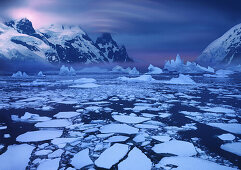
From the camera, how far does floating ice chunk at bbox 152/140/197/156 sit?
10.8ft

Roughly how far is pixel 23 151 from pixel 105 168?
1615 mm

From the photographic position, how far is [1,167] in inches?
109

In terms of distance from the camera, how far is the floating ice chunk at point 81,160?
285 cm

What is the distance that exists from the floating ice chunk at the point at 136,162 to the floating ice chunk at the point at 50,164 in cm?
96

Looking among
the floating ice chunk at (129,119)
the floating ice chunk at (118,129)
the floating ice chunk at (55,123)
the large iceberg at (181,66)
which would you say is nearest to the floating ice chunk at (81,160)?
the floating ice chunk at (118,129)

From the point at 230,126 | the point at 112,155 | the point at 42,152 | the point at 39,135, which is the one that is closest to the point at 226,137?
the point at 230,126

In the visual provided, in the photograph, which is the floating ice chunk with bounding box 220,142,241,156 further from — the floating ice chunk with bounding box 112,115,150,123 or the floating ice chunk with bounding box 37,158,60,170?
the floating ice chunk with bounding box 37,158,60,170

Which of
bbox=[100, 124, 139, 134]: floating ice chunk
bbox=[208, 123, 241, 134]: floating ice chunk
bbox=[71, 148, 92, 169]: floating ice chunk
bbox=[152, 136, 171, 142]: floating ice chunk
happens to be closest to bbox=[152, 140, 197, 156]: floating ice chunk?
bbox=[152, 136, 171, 142]: floating ice chunk

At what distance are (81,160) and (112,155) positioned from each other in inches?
20.3

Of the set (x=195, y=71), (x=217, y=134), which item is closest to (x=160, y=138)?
(x=217, y=134)

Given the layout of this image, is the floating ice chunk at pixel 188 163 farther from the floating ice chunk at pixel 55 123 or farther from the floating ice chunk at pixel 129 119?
the floating ice chunk at pixel 55 123

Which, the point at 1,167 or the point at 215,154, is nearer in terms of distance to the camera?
the point at 1,167

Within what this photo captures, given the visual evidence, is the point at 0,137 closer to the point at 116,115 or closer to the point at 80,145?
the point at 80,145

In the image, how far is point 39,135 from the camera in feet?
13.6
